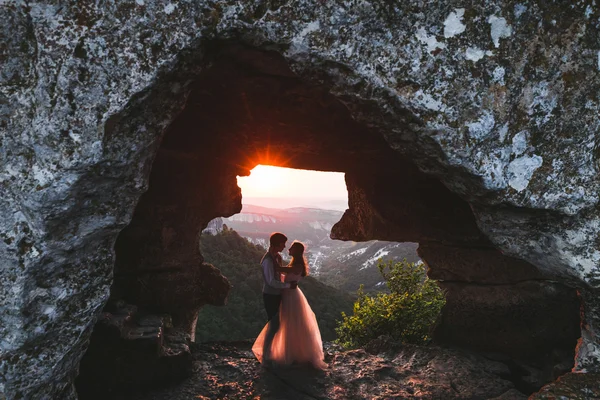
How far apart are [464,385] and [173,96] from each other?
529 cm

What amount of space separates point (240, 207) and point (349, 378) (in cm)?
397

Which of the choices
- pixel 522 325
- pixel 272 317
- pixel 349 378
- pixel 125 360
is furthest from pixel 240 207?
pixel 522 325

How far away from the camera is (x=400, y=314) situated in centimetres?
1111

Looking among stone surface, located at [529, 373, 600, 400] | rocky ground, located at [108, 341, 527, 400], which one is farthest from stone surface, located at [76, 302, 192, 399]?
stone surface, located at [529, 373, 600, 400]

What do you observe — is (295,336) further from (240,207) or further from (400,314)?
(400,314)

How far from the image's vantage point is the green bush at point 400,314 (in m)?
10.7

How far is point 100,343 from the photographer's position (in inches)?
172

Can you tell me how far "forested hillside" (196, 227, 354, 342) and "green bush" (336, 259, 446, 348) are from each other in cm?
968

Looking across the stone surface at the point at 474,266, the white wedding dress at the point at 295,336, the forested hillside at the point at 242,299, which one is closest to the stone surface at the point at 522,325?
the stone surface at the point at 474,266

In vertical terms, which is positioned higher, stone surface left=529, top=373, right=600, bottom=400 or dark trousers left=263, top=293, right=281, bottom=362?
stone surface left=529, top=373, right=600, bottom=400

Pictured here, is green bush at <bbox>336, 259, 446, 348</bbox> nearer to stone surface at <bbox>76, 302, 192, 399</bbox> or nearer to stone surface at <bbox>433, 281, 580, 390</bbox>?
stone surface at <bbox>433, 281, 580, 390</bbox>

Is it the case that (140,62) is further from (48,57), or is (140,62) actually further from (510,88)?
(510,88)

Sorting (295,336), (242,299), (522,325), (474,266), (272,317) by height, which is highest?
(474,266)

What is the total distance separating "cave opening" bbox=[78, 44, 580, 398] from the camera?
4590mm
